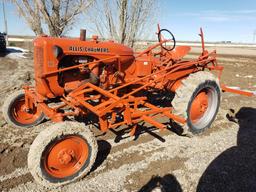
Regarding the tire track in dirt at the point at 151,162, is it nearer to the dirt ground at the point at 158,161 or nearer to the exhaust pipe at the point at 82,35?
the dirt ground at the point at 158,161

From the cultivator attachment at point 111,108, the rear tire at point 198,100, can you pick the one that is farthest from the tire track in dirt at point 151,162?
the cultivator attachment at point 111,108

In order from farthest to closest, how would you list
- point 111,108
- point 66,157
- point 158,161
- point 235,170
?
point 158,161 < point 235,170 < point 111,108 < point 66,157

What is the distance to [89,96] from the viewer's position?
4570mm

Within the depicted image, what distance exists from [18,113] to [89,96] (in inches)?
63.2

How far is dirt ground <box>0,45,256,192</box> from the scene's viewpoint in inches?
137

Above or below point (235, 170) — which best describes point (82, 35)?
above

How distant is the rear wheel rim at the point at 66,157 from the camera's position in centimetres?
339

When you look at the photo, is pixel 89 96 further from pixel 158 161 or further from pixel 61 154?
pixel 158 161

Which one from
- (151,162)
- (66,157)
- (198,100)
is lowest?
(151,162)

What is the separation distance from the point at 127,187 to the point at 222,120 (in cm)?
339

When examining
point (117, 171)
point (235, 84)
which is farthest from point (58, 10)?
point (117, 171)

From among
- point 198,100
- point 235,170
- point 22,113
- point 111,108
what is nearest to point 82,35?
point 111,108

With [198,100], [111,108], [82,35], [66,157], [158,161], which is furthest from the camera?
[198,100]

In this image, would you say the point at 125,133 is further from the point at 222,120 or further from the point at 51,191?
the point at 222,120
